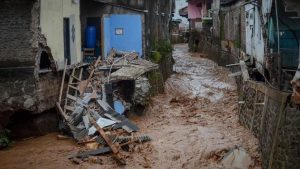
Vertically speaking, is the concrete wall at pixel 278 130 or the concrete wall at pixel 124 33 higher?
the concrete wall at pixel 124 33

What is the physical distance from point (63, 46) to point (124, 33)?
4419 mm

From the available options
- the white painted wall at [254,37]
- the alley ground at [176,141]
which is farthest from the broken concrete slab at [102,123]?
the white painted wall at [254,37]

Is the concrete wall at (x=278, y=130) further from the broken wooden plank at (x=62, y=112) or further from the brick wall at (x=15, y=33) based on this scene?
the brick wall at (x=15, y=33)

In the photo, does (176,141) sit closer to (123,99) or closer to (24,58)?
(123,99)

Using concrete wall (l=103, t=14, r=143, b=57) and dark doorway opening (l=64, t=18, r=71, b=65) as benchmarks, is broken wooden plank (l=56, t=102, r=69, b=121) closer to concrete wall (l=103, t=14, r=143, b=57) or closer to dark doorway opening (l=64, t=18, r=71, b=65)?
dark doorway opening (l=64, t=18, r=71, b=65)

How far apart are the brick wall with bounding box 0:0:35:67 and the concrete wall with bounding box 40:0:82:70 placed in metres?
0.72

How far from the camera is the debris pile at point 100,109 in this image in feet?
42.4

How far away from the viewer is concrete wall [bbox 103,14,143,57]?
19.5 metres

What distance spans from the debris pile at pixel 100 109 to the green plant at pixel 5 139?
1.89m

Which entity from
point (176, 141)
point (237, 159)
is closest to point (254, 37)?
point (176, 141)

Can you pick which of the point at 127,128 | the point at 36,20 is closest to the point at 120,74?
the point at 127,128

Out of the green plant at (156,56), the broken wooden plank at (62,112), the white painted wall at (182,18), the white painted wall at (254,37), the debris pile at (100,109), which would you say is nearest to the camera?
the debris pile at (100,109)

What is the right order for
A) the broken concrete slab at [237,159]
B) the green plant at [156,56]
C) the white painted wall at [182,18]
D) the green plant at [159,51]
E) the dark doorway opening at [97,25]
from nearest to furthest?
the broken concrete slab at [237,159] < the dark doorway opening at [97,25] < the green plant at [156,56] < the green plant at [159,51] < the white painted wall at [182,18]

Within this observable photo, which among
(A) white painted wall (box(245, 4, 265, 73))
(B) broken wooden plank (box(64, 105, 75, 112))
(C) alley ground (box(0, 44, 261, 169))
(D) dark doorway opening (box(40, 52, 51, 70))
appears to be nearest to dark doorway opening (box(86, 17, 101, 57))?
(C) alley ground (box(0, 44, 261, 169))
